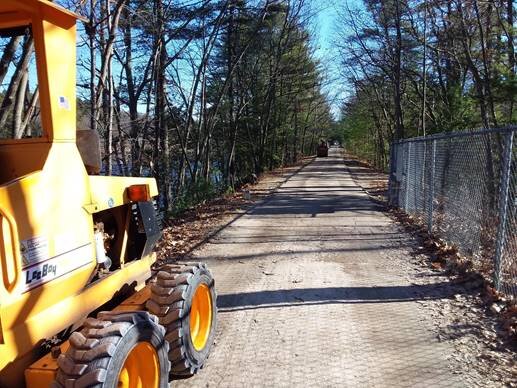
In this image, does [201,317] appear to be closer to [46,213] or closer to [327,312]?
[327,312]

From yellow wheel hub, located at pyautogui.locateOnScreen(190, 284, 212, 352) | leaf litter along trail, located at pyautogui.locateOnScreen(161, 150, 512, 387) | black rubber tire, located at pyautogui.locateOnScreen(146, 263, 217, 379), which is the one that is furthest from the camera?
yellow wheel hub, located at pyautogui.locateOnScreen(190, 284, 212, 352)

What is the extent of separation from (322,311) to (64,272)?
3.42 meters

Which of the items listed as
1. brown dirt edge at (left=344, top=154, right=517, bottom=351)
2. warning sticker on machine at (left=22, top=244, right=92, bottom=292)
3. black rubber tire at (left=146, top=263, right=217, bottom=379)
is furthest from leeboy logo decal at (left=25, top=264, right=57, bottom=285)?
brown dirt edge at (left=344, top=154, right=517, bottom=351)

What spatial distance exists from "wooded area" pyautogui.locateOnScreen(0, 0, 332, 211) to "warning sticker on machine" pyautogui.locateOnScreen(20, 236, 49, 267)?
194 centimetres

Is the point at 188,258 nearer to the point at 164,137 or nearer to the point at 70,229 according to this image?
the point at 70,229

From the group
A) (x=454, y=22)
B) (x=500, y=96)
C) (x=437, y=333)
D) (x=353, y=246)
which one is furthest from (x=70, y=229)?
(x=454, y=22)

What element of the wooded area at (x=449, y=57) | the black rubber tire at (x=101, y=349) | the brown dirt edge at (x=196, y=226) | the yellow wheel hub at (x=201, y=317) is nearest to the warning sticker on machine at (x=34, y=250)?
the black rubber tire at (x=101, y=349)

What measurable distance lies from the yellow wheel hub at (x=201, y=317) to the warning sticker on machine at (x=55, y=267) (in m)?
1.29

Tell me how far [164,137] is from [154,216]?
55.9 feet

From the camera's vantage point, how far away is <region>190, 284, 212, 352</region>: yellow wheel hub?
4484 millimetres

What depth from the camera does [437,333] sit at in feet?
16.8

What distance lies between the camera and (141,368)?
3.29m

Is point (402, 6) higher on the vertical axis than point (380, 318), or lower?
higher

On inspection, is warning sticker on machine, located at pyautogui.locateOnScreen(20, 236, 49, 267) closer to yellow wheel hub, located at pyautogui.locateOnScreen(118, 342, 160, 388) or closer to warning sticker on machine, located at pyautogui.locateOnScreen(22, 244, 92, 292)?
warning sticker on machine, located at pyautogui.locateOnScreen(22, 244, 92, 292)
